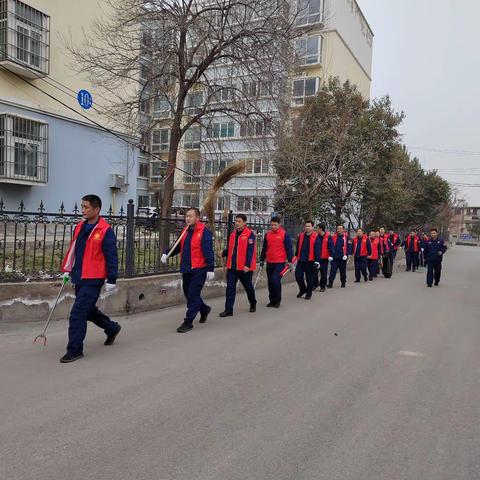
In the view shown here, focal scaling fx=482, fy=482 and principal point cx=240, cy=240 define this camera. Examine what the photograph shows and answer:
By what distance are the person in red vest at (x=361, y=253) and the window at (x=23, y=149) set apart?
9966 millimetres

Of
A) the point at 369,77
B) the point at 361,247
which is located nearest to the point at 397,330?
the point at 361,247

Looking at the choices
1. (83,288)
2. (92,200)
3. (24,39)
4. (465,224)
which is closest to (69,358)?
(83,288)

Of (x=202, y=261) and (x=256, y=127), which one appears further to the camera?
(x=256, y=127)

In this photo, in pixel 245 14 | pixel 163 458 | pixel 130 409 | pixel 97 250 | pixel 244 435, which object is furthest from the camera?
pixel 245 14

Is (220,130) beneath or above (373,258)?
above

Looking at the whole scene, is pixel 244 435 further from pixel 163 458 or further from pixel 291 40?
pixel 291 40

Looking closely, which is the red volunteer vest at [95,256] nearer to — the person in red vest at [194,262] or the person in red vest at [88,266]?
the person in red vest at [88,266]

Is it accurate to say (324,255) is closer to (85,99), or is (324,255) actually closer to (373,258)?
(373,258)

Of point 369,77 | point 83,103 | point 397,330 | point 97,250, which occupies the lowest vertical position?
point 397,330

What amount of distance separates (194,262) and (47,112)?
9.94 metres

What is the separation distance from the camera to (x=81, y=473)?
3.02m

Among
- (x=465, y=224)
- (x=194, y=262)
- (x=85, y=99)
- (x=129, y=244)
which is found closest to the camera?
(x=194, y=262)

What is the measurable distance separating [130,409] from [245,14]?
939 centimetres

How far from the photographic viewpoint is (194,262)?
7051 millimetres
